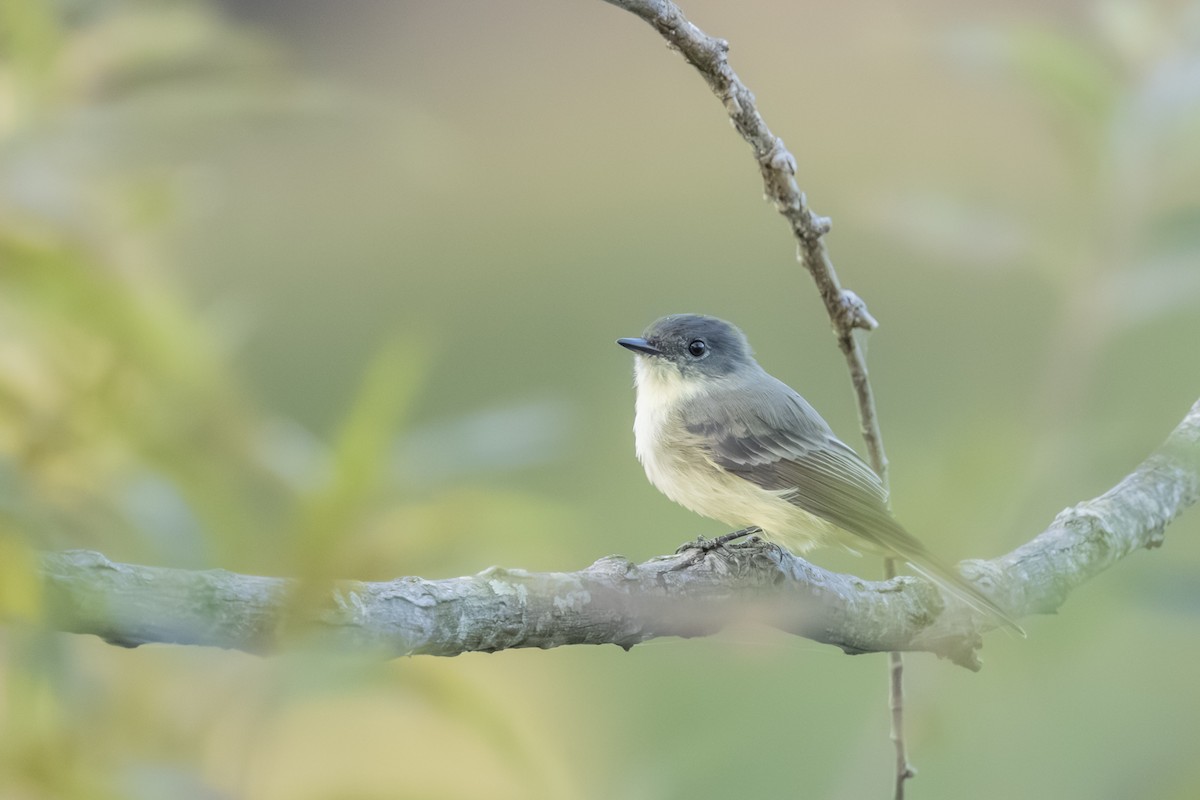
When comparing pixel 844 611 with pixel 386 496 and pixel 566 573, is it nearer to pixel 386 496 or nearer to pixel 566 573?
pixel 566 573

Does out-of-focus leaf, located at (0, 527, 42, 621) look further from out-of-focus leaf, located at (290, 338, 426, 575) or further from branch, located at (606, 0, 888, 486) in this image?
branch, located at (606, 0, 888, 486)

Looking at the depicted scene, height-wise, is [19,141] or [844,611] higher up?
[19,141]

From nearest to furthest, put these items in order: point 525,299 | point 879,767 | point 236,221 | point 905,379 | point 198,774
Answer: point 198,774, point 879,767, point 905,379, point 236,221, point 525,299

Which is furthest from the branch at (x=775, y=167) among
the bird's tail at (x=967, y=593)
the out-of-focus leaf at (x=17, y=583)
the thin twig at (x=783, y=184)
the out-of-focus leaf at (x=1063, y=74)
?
the out-of-focus leaf at (x=17, y=583)

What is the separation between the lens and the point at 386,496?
29.9 inches

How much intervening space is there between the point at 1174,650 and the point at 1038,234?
130cm

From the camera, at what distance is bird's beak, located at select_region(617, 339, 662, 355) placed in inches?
46.9

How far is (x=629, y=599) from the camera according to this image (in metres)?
0.67

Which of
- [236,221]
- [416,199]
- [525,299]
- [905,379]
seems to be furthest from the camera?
[416,199]

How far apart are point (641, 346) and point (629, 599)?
1.89 ft

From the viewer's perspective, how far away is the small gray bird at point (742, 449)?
3.24 ft

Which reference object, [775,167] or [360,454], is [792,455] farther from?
[360,454]

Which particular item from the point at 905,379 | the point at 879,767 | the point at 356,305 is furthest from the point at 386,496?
the point at 356,305

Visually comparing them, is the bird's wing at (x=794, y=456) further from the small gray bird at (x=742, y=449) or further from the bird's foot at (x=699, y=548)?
the bird's foot at (x=699, y=548)
